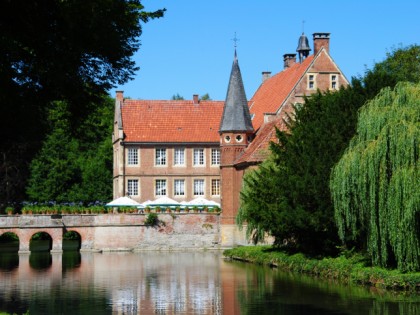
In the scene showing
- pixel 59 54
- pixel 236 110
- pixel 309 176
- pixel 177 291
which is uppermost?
pixel 236 110

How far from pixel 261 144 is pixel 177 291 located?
1883 centimetres

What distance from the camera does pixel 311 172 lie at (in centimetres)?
2988

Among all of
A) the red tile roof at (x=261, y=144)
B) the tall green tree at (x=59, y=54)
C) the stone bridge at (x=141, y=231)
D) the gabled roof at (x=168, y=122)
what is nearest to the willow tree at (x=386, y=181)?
the tall green tree at (x=59, y=54)

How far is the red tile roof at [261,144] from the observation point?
42.2 m

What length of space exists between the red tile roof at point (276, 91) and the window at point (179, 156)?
5.64 meters

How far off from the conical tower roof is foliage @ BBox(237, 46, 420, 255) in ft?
42.3

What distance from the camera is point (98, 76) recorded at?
18750mm

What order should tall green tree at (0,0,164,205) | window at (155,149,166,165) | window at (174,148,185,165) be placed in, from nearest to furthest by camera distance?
tall green tree at (0,0,164,205)
window at (155,149,166,165)
window at (174,148,185,165)

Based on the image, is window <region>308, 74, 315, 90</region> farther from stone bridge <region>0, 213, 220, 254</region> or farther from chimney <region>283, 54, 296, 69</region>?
stone bridge <region>0, 213, 220, 254</region>

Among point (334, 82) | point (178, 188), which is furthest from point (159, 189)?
point (334, 82)

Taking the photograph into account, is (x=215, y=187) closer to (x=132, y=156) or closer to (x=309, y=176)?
(x=132, y=156)

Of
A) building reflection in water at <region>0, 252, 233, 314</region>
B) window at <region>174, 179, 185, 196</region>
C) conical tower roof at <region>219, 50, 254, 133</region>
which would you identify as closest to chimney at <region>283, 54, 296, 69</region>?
conical tower roof at <region>219, 50, 254, 133</region>

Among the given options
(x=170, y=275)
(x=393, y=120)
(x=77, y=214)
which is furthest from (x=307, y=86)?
(x=393, y=120)

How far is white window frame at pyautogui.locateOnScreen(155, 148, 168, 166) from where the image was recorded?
55.8m
